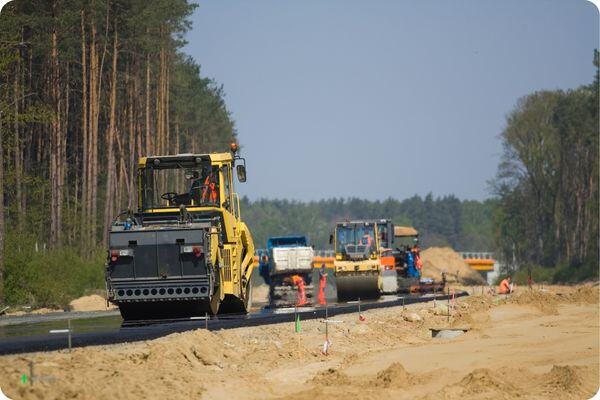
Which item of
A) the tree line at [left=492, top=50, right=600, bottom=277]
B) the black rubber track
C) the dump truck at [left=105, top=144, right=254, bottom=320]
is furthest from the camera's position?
the tree line at [left=492, top=50, right=600, bottom=277]

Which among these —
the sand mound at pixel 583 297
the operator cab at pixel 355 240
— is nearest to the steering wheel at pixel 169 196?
the operator cab at pixel 355 240

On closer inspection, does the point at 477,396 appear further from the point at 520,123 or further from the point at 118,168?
the point at 520,123

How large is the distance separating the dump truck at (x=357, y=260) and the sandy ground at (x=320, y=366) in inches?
558

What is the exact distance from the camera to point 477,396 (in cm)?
Answer: 1523

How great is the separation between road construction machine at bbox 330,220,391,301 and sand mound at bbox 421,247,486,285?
117 feet

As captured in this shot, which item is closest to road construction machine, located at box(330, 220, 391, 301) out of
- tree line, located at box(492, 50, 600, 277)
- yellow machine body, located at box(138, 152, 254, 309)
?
yellow machine body, located at box(138, 152, 254, 309)

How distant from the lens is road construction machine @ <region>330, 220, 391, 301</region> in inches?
1638

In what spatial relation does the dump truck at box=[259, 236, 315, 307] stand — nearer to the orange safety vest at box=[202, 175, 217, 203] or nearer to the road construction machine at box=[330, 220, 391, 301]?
the road construction machine at box=[330, 220, 391, 301]

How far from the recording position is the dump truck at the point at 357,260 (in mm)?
41594

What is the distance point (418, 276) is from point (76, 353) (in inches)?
1387

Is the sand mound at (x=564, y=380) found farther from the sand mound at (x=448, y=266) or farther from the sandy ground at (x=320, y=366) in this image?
the sand mound at (x=448, y=266)

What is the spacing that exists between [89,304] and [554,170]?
70191 millimetres

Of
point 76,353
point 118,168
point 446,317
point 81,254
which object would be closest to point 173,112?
point 118,168

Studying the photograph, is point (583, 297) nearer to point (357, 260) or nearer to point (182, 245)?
point (357, 260)
